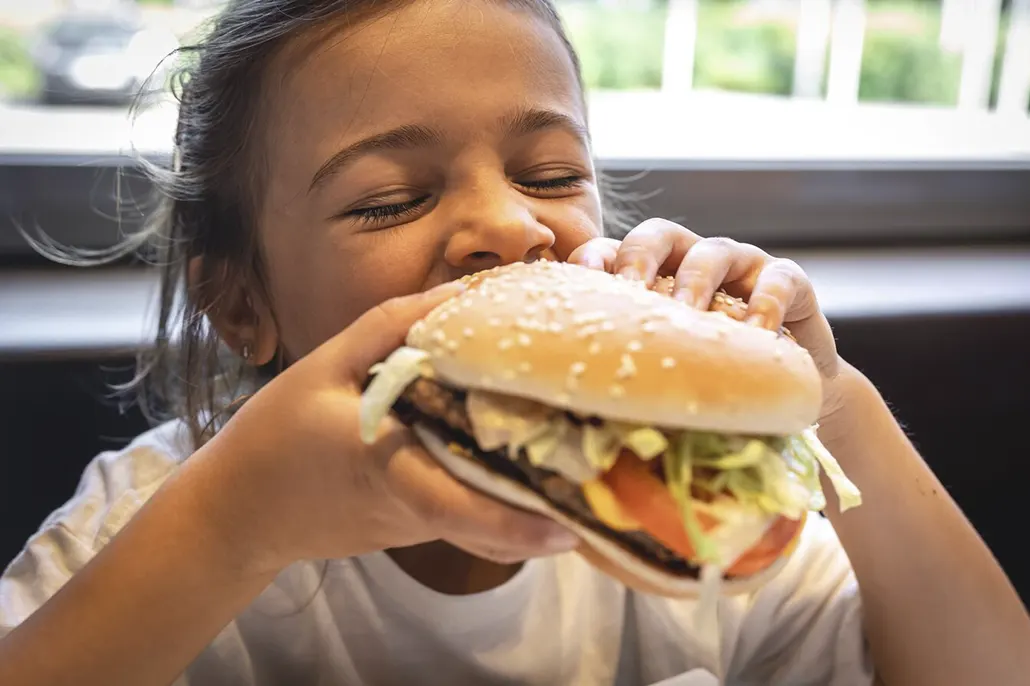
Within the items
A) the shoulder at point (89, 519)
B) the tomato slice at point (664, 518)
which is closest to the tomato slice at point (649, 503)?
the tomato slice at point (664, 518)

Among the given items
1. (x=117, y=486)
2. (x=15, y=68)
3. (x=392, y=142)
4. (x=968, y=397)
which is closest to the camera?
(x=392, y=142)

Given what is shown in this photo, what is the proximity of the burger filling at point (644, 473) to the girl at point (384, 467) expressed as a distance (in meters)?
0.05

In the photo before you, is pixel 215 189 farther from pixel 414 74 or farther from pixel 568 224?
pixel 568 224

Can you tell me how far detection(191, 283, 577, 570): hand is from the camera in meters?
0.76

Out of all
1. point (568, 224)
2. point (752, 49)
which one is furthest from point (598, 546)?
point (752, 49)

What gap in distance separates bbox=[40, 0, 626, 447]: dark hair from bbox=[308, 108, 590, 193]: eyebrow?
0.18 meters

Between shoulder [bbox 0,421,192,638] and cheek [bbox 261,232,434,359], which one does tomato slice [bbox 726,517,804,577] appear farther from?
shoulder [bbox 0,421,192,638]

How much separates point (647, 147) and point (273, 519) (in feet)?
6.07

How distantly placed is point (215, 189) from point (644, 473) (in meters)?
0.90

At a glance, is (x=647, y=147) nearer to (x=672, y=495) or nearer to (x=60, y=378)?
(x=60, y=378)

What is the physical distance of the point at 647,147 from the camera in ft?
7.91

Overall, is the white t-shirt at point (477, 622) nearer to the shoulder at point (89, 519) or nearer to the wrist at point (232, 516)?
the shoulder at point (89, 519)

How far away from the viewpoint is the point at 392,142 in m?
1.00

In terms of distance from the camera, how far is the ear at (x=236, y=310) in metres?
1.26
